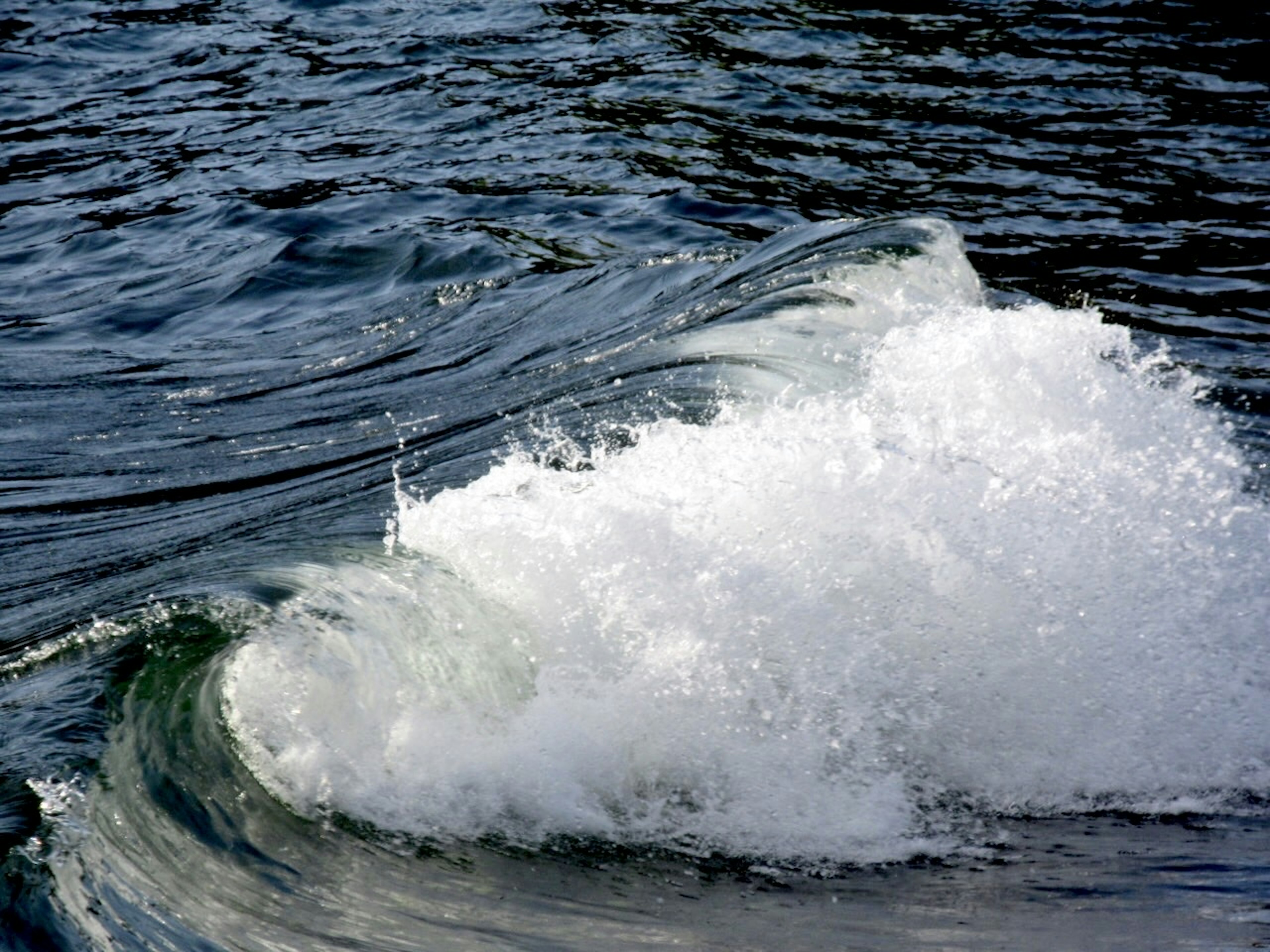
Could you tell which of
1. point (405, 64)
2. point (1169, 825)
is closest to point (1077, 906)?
point (1169, 825)

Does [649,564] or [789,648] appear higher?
[649,564]

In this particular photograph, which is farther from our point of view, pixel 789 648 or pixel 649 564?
pixel 649 564

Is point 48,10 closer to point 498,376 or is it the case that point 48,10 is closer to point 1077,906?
point 498,376

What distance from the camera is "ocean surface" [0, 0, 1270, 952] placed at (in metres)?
2.93

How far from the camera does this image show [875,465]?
398cm

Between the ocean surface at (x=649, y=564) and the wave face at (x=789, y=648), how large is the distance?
0.01 meters

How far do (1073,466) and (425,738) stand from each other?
217 centimetres

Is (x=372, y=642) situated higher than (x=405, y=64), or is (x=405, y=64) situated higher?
(x=405, y=64)

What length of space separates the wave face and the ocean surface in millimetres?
12

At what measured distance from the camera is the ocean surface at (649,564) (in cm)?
293

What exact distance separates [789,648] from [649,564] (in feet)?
1.38

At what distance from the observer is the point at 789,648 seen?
3559mm

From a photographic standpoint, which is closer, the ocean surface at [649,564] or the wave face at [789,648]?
the ocean surface at [649,564]

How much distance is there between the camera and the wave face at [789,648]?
320 centimetres
